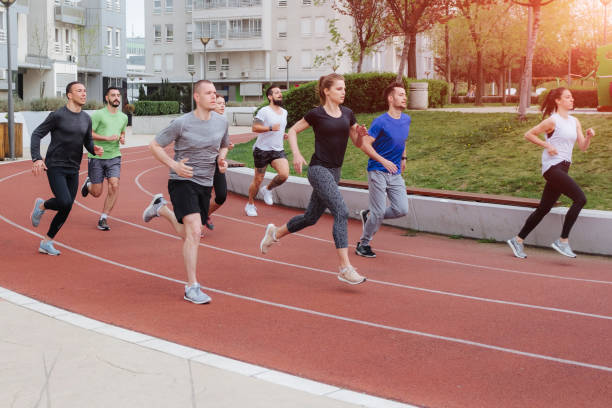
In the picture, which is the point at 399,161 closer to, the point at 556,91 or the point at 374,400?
the point at 556,91

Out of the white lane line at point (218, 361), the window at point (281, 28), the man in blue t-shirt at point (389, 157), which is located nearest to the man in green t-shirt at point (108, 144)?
the man in blue t-shirt at point (389, 157)

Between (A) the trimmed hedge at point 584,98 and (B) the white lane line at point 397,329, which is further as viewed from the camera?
(A) the trimmed hedge at point 584,98

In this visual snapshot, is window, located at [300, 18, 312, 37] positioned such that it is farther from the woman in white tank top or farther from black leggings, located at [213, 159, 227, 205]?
the woman in white tank top

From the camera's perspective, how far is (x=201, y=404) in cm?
457

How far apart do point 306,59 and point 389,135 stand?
70067mm

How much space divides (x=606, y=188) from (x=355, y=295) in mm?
6675

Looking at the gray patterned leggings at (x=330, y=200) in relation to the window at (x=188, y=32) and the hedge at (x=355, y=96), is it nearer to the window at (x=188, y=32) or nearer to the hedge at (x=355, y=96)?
the hedge at (x=355, y=96)

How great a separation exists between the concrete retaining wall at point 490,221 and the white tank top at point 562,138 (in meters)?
1.24

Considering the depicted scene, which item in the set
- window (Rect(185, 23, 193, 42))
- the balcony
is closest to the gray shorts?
the balcony

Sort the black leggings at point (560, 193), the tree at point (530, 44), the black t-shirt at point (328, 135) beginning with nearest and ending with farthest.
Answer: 1. the black t-shirt at point (328, 135)
2. the black leggings at point (560, 193)
3. the tree at point (530, 44)

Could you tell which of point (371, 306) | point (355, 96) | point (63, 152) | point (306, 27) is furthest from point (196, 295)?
point (306, 27)

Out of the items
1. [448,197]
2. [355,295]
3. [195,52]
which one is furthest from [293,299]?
[195,52]

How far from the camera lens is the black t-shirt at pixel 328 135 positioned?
8031 mm

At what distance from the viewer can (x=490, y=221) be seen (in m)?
11.6
